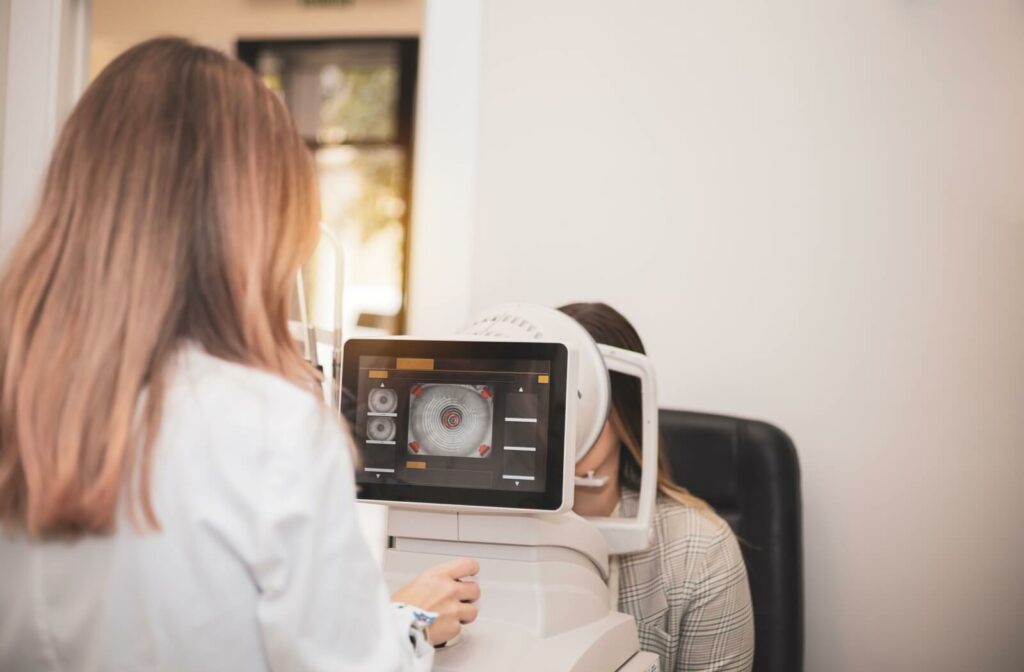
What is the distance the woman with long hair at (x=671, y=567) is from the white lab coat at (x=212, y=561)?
75 centimetres

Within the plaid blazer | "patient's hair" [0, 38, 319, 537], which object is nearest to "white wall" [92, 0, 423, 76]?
the plaid blazer

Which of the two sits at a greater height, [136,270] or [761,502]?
[136,270]

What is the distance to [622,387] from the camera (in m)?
1.55

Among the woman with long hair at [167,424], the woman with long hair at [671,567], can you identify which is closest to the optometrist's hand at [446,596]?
the woman with long hair at [167,424]

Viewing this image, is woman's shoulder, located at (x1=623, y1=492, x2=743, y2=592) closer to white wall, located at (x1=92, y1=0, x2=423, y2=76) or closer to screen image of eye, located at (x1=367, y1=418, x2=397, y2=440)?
screen image of eye, located at (x1=367, y1=418, x2=397, y2=440)

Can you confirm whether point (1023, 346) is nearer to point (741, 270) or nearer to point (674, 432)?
point (741, 270)

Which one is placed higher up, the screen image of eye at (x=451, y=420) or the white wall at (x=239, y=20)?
the white wall at (x=239, y=20)

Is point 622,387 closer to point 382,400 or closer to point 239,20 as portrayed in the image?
point 382,400

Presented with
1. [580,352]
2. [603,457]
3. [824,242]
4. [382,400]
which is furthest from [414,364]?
[824,242]

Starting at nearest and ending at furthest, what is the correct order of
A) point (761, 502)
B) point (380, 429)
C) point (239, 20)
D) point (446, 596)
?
point (446, 596)
point (380, 429)
point (761, 502)
point (239, 20)

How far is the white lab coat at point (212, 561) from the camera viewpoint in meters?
0.72

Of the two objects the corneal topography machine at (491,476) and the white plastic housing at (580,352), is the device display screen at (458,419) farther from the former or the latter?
the white plastic housing at (580,352)

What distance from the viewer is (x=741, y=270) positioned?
191 centimetres

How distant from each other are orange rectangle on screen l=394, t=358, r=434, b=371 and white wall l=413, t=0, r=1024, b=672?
932 mm
